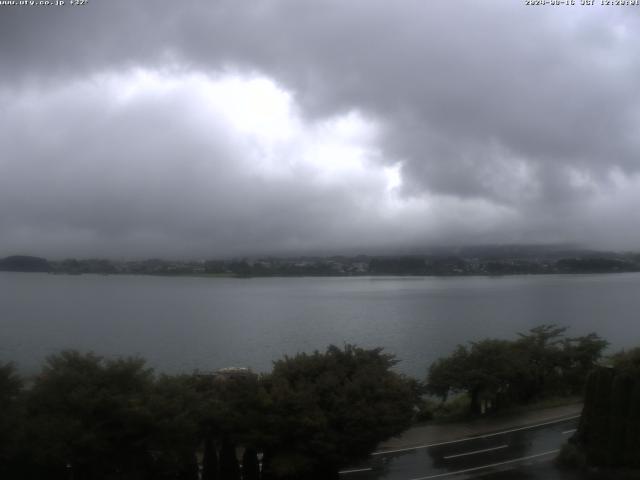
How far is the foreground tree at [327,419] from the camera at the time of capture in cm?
1580

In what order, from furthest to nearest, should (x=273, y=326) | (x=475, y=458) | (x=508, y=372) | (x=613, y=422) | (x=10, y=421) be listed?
(x=273, y=326)
(x=508, y=372)
(x=475, y=458)
(x=613, y=422)
(x=10, y=421)

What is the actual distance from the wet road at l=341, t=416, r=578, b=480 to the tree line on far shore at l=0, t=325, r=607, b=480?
2.01 m

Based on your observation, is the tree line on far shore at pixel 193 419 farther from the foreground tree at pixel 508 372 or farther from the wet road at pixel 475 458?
the foreground tree at pixel 508 372

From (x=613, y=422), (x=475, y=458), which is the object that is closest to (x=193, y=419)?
(x=475, y=458)

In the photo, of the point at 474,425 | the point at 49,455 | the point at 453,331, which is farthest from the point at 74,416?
the point at 453,331

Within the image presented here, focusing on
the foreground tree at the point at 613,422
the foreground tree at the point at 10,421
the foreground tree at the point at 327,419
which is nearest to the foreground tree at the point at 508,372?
the foreground tree at the point at 613,422

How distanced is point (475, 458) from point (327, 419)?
5915mm

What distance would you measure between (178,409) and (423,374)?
88.7 ft

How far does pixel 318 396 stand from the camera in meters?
16.5

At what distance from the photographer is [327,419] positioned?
16000 millimetres

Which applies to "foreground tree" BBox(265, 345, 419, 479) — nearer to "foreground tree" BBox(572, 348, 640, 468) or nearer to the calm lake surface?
"foreground tree" BBox(572, 348, 640, 468)

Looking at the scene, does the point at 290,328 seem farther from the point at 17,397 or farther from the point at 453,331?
the point at 17,397

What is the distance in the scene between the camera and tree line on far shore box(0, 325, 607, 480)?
550 inches

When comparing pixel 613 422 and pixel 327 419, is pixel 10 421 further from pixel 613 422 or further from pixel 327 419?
pixel 613 422
